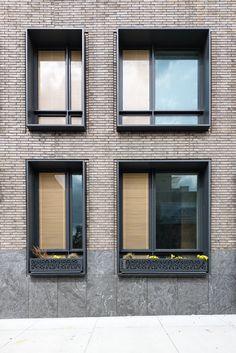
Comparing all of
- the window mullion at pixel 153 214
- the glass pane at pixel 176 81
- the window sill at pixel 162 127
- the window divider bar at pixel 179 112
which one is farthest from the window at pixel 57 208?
the glass pane at pixel 176 81

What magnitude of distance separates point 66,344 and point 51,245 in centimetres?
262

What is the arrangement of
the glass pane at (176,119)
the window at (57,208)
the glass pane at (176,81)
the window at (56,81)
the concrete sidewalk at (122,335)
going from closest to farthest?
the concrete sidewalk at (122,335), the window at (57,208), the window at (56,81), the glass pane at (176,119), the glass pane at (176,81)

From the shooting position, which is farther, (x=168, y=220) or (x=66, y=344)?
(x=168, y=220)

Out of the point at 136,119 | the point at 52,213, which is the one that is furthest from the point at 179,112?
the point at 52,213

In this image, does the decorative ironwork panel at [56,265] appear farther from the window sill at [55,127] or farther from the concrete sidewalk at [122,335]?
the window sill at [55,127]

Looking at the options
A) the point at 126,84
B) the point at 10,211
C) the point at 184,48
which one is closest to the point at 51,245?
the point at 10,211

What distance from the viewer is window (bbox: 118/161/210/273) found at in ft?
24.0

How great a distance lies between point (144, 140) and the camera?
7148 mm

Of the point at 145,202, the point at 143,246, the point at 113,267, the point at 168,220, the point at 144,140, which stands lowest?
the point at 113,267

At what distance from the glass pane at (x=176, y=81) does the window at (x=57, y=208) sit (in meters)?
3.19

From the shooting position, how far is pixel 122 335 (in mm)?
5758

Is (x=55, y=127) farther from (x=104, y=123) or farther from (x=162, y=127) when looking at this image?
(x=162, y=127)

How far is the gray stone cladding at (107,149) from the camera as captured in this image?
691 centimetres

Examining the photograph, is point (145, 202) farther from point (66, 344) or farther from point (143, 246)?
point (66, 344)
